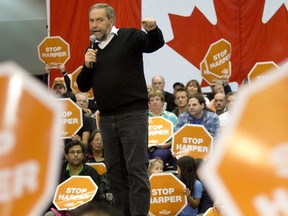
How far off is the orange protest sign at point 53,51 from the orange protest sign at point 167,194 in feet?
13.3

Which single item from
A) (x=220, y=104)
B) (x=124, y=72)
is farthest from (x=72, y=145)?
(x=124, y=72)

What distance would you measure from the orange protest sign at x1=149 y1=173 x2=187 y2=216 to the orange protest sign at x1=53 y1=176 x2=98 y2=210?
18.1 inches

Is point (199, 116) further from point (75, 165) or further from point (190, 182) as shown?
point (75, 165)

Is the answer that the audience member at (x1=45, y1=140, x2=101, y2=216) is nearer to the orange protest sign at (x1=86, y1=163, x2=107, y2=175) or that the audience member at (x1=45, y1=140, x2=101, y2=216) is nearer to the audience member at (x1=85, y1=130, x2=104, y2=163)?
the orange protest sign at (x1=86, y1=163, x2=107, y2=175)

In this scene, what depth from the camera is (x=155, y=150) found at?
270 inches

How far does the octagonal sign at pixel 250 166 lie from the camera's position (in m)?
1.16

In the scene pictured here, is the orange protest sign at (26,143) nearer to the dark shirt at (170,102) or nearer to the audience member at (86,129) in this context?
the audience member at (86,129)

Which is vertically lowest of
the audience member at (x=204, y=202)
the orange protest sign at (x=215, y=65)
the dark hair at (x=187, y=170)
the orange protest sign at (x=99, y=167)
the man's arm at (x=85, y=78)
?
the audience member at (x=204, y=202)

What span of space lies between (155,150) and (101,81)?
2.91 meters

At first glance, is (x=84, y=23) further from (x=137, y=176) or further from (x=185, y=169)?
(x=137, y=176)

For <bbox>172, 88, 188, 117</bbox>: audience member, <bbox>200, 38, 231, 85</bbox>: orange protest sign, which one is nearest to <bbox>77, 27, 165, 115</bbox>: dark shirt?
<bbox>172, 88, 188, 117</bbox>: audience member

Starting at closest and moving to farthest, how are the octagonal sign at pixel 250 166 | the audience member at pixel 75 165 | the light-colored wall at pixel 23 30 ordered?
the octagonal sign at pixel 250 166 < the audience member at pixel 75 165 < the light-colored wall at pixel 23 30

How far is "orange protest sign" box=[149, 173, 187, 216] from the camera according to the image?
575cm

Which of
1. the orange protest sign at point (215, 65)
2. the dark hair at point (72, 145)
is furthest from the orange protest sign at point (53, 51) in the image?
the dark hair at point (72, 145)
